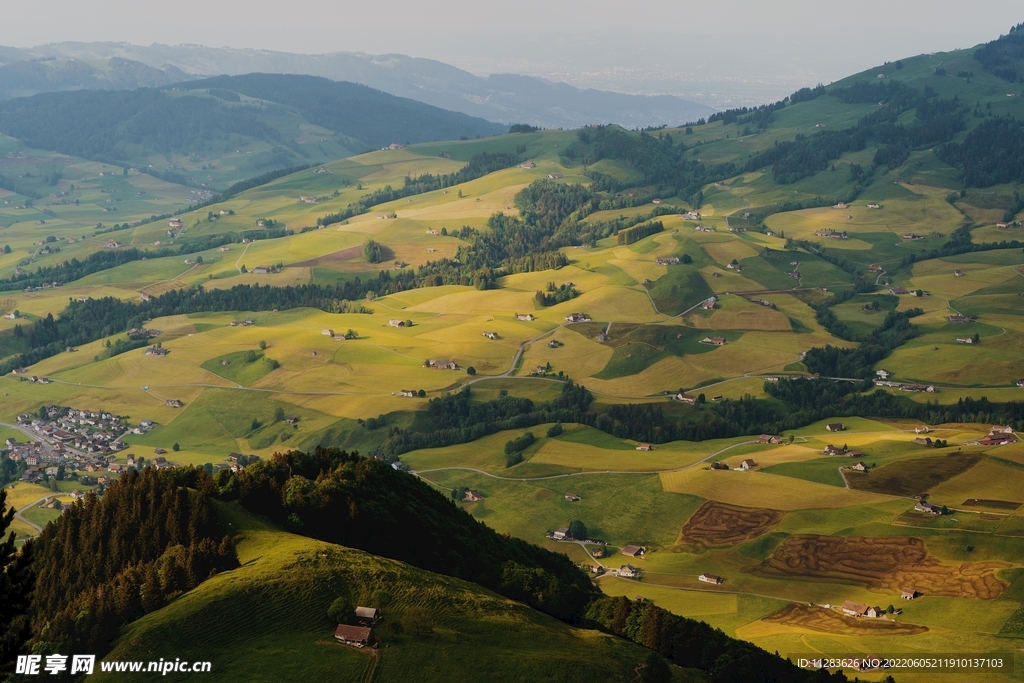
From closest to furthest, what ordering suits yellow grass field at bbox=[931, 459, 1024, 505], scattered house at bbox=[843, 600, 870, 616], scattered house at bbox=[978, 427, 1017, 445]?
scattered house at bbox=[843, 600, 870, 616]
yellow grass field at bbox=[931, 459, 1024, 505]
scattered house at bbox=[978, 427, 1017, 445]

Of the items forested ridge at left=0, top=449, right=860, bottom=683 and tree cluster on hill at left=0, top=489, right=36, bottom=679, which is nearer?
tree cluster on hill at left=0, top=489, right=36, bottom=679

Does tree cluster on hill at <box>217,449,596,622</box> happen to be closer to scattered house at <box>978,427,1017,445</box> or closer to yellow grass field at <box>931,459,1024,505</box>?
yellow grass field at <box>931,459,1024,505</box>

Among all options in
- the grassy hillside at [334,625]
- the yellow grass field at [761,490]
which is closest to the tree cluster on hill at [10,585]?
the grassy hillside at [334,625]

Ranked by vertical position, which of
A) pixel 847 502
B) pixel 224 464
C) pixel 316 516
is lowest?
pixel 224 464

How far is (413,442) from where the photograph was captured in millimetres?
194250

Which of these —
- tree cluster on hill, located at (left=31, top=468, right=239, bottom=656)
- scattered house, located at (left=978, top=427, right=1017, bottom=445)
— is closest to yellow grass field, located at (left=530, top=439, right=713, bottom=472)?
scattered house, located at (left=978, top=427, right=1017, bottom=445)

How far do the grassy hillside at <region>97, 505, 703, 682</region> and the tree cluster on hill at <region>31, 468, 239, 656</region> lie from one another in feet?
6.63

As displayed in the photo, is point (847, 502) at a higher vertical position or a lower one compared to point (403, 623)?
lower

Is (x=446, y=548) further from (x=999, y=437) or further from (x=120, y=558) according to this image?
(x=999, y=437)

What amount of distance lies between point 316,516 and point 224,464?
9266 cm

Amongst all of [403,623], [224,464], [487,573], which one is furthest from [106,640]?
[224,464]

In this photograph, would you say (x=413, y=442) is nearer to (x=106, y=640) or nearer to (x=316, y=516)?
(x=316, y=516)

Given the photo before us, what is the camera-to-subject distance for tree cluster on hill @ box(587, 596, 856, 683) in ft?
275

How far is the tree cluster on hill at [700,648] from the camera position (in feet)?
275
